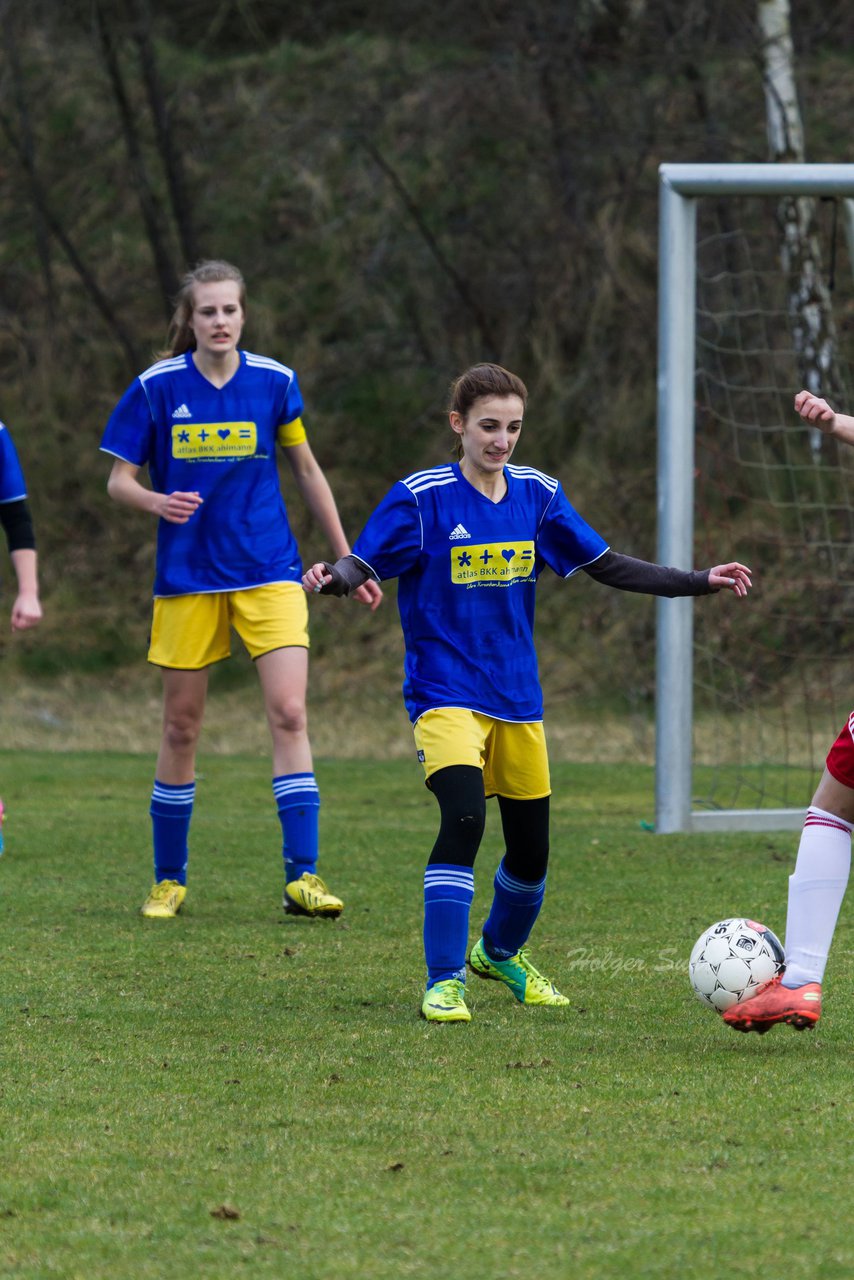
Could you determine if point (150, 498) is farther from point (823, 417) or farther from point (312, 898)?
A: point (823, 417)

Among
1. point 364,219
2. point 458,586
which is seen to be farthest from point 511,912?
point 364,219

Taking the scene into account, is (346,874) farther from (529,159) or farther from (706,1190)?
(529,159)

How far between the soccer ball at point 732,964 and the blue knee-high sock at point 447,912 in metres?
0.59

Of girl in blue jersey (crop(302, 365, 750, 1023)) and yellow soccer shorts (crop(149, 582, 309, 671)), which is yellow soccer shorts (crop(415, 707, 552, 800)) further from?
yellow soccer shorts (crop(149, 582, 309, 671))

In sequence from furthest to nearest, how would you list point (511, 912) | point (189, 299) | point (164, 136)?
point (164, 136) → point (189, 299) → point (511, 912)

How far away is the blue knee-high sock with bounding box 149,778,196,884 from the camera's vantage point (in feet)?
21.0

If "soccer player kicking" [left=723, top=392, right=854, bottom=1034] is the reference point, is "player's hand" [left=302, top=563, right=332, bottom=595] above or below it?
above

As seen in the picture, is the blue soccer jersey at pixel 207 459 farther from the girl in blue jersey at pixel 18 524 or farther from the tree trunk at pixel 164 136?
the tree trunk at pixel 164 136

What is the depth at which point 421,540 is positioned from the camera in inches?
188

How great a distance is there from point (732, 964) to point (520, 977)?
0.73 m

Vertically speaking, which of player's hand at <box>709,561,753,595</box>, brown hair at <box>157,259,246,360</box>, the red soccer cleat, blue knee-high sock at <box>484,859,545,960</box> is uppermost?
brown hair at <box>157,259,246,360</box>

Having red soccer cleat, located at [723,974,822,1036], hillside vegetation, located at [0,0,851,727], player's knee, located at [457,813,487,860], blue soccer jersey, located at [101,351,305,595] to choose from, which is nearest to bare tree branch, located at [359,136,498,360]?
hillside vegetation, located at [0,0,851,727]

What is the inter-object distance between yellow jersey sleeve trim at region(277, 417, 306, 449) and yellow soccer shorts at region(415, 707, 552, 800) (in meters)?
2.06

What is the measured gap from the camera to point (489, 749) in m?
4.82
